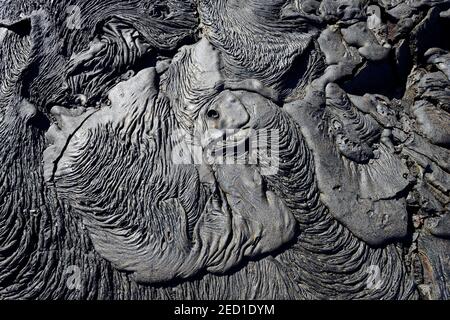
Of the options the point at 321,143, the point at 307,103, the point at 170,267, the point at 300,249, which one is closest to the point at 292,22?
the point at 307,103

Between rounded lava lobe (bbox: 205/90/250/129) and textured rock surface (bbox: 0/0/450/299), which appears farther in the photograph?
rounded lava lobe (bbox: 205/90/250/129)

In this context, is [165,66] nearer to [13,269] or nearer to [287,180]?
[287,180]

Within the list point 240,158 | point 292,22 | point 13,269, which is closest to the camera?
point 13,269

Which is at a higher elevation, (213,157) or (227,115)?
(227,115)
